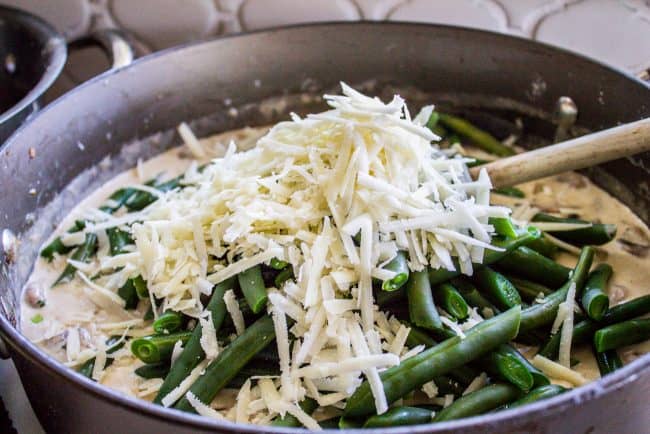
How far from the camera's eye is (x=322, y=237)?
104cm

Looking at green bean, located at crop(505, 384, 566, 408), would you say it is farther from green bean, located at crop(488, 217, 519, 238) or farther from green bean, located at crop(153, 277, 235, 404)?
green bean, located at crop(153, 277, 235, 404)

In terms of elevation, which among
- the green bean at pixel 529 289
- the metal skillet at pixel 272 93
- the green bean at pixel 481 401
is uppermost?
the metal skillet at pixel 272 93

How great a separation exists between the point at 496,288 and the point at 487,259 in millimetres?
43

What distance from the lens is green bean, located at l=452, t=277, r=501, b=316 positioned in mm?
1099

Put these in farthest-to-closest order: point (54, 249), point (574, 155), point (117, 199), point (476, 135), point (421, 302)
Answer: point (476, 135) → point (117, 199) → point (54, 249) → point (574, 155) → point (421, 302)

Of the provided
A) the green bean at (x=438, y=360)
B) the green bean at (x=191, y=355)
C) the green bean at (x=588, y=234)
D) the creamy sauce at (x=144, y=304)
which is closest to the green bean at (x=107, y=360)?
the creamy sauce at (x=144, y=304)

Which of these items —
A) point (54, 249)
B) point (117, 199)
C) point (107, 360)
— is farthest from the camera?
point (117, 199)

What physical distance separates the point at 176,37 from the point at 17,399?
3.11ft

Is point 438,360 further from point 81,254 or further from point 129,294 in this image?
point 81,254

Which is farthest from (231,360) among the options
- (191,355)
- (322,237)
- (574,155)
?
(574,155)

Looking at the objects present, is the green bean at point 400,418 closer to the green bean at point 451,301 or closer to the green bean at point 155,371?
the green bean at point 451,301

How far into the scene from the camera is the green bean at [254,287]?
3.39 feet

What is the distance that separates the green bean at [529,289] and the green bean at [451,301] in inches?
4.7

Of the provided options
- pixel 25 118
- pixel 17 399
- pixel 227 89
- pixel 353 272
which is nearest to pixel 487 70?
pixel 227 89
